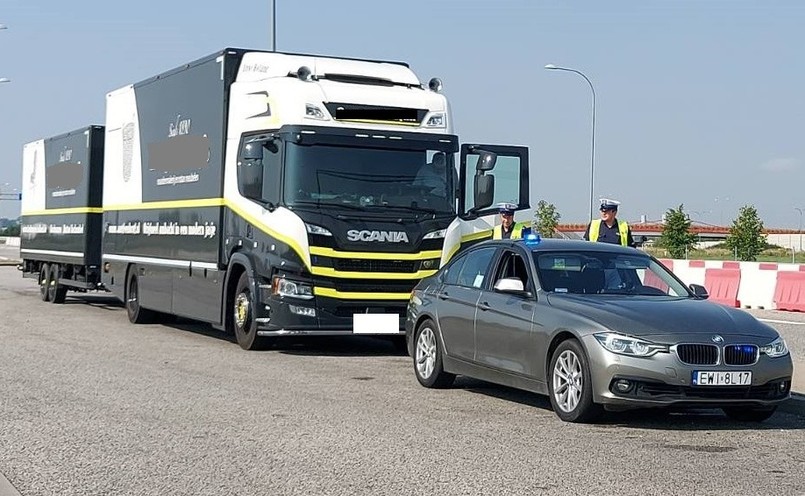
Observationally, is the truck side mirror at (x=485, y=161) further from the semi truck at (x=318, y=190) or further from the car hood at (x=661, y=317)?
the car hood at (x=661, y=317)

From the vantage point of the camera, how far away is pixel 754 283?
25422 millimetres

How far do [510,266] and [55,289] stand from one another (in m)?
17.4

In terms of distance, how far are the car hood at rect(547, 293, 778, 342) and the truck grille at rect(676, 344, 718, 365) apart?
85 millimetres

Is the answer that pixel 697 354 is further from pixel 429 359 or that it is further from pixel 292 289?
pixel 292 289

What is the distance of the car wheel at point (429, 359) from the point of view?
1222 cm

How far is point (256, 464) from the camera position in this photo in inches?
321

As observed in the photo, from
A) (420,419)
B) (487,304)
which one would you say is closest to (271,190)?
(487,304)

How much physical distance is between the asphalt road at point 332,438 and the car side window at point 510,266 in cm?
112

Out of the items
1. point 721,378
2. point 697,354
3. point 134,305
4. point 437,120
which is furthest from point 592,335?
point 134,305

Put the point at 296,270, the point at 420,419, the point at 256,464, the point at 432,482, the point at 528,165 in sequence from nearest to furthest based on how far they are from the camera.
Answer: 1. the point at 432,482
2. the point at 256,464
3. the point at 420,419
4. the point at 296,270
5. the point at 528,165

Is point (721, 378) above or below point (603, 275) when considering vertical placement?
below

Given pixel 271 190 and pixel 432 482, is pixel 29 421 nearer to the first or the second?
pixel 432 482


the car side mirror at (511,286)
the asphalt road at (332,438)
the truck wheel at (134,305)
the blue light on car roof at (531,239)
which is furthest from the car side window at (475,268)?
the truck wheel at (134,305)

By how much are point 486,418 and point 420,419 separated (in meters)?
0.56
